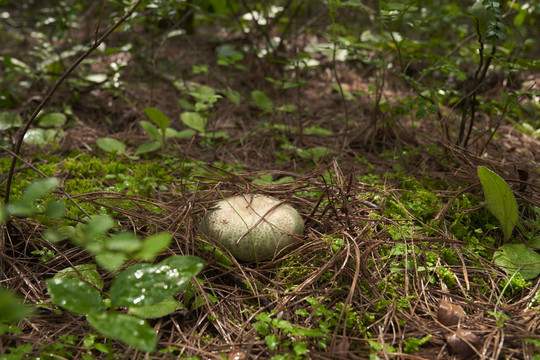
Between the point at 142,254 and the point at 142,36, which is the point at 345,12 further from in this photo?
the point at 142,254

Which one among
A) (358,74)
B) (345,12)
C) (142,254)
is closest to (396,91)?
(358,74)

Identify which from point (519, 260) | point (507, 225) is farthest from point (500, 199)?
point (519, 260)

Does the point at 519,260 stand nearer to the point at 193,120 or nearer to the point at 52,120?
the point at 193,120

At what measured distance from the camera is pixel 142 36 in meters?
5.45

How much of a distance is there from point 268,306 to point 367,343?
1.46ft

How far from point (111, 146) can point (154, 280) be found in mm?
2158

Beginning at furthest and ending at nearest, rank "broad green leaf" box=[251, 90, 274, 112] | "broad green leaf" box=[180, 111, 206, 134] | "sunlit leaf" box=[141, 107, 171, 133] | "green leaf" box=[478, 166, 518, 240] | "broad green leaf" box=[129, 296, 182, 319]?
"broad green leaf" box=[251, 90, 274, 112] < "broad green leaf" box=[180, 111, 206, 134] < "sunlit leaf" box=[141, 107, 171, 133] < "green leaf" box=[478, 166, 518, 240] < "broad green leaf" box=[129, 296, 182, 319]

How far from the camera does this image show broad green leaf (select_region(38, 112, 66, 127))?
11.6 feet

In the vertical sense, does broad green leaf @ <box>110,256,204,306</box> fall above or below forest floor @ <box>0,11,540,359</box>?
above

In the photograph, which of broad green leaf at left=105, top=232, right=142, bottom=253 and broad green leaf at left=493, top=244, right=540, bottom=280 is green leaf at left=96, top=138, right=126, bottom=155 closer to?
broad green leaf at left=105, top=232, right=142, bottom=253

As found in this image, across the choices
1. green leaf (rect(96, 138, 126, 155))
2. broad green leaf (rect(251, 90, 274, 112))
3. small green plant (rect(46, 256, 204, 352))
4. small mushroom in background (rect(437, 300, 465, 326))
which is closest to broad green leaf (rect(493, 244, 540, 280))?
small mushroom in background (rect(437, 300, 465, 326))

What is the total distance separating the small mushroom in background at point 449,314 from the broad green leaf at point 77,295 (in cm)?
133

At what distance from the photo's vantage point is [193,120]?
11.5 feet

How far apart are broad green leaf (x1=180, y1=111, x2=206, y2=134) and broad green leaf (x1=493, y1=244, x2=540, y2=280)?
8.29ft
